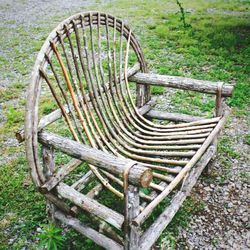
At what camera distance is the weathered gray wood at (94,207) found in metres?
2.34

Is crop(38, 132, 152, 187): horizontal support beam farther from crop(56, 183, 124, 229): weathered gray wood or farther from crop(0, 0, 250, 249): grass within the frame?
crop(0, 0, 250, 249): grass

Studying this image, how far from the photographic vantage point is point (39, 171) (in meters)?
2.57

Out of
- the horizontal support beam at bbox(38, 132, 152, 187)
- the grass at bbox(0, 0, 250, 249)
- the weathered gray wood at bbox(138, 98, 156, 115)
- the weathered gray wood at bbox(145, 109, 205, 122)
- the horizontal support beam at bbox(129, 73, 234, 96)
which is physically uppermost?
the horizontal support beam at bbox(38, 132, 152, 187)

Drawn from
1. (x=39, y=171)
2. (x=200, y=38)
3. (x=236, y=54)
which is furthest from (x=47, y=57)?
(x=200, y=38)

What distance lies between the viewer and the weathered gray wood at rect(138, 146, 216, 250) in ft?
8.32

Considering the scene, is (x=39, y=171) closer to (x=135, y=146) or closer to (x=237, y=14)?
(x=135, y=146)

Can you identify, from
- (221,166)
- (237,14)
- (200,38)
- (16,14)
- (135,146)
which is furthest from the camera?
(16,14)

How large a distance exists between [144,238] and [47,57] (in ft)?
5.04

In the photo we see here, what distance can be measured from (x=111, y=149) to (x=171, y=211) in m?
0.79

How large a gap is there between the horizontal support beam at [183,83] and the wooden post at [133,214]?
1630mm

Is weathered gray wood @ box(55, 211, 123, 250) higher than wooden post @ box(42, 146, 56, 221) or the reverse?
the reverse

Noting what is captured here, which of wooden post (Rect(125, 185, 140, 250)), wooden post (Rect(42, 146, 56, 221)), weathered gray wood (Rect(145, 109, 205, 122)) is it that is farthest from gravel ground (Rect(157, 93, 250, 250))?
wooden post (Rect(42, 146, 56, 221))

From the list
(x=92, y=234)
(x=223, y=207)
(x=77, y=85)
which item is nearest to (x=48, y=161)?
(x=92, y=234)

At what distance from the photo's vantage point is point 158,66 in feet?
22.1
